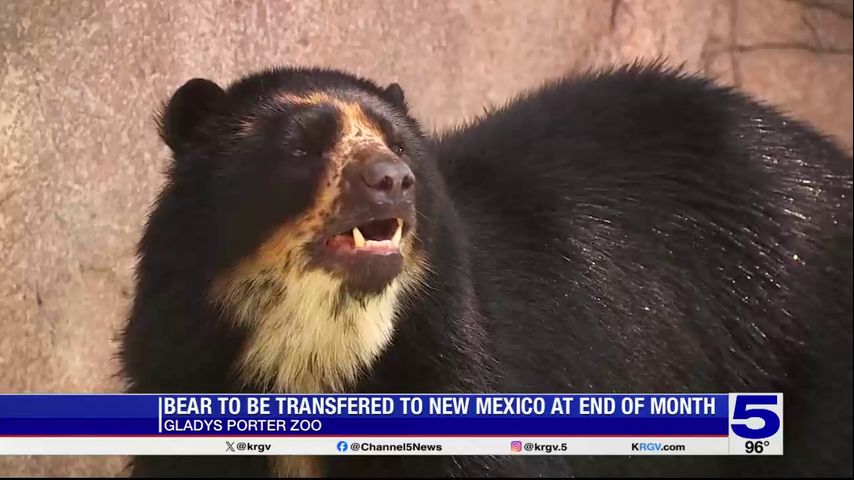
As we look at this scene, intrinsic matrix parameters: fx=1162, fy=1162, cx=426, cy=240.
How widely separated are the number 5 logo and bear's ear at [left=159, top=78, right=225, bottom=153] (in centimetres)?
96

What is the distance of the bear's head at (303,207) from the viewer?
1.64 m

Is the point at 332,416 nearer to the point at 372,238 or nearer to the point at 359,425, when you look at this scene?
the point at 359,425

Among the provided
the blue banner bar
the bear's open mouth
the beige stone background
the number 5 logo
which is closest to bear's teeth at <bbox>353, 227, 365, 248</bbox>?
the bear's open mouth

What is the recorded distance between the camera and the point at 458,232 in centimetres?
188

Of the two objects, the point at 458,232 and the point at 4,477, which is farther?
the point at 4,477

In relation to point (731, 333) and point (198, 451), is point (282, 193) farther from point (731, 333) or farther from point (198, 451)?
point (731, 333)

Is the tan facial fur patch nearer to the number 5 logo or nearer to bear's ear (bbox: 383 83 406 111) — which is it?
bear's ear (bbox: 383 83 406 111)

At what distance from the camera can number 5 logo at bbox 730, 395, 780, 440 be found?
A: 1877 millimetres

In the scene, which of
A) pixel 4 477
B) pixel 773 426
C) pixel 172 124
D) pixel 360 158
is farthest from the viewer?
pixel 4 477

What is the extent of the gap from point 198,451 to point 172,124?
Answer: 51cm

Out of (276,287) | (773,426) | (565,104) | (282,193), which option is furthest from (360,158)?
(773,426)

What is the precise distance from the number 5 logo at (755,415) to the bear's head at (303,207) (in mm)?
570

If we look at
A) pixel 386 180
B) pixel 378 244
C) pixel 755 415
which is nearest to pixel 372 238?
pixel 378 244

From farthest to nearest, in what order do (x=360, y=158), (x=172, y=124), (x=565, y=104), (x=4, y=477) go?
(x=565, y=104), (x=4, y=477), (x=172, y=124), (x=360, y=158)
